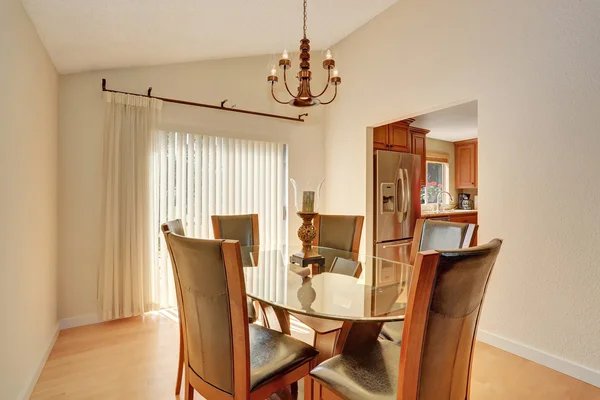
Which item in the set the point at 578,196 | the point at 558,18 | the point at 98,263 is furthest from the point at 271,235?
the point at 558,18

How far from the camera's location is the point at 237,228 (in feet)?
9.04

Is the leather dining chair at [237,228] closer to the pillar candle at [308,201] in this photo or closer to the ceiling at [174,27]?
the pillar candle at [308,201]

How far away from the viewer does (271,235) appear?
3.70 metres

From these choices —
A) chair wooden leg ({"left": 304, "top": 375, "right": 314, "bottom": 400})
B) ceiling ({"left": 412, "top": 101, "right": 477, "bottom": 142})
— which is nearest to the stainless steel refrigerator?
ceiling ({"left": 412, "top": 101, "right": 477, "bottom": 142})

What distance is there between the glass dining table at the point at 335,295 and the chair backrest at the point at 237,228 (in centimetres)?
56

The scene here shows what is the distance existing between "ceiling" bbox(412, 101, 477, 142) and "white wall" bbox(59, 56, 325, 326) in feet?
7.30

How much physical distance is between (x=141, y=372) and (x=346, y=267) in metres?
1.52

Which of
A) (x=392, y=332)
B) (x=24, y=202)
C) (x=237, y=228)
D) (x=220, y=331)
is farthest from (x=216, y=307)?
(x=237, y=228)

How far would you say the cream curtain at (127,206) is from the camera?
2758 mm

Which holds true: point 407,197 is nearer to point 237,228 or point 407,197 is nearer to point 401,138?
point 401,138

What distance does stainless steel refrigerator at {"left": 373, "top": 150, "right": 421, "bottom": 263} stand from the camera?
3754 millimetres

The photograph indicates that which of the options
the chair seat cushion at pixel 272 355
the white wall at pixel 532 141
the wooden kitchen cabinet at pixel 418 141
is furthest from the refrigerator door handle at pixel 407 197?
the chair seat cushion at pixel 272 355

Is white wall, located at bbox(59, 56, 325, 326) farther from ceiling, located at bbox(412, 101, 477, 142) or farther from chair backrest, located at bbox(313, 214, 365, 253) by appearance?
ceiling, located at bbox(412, 101, 477, 142)

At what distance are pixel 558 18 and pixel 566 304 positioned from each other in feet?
6.34
